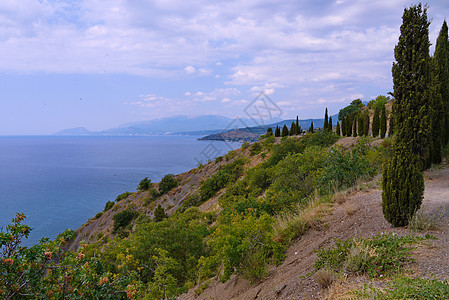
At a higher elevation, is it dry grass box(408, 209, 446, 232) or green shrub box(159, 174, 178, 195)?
dry grass box(408, 209, 446, 232)

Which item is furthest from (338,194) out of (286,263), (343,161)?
(286,263)

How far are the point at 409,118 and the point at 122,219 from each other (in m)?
39.7

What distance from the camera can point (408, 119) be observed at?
22.3 feet

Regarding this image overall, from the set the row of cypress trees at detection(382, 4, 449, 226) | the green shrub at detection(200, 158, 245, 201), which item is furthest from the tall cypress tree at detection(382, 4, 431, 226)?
the green shrub at detection(200, 158, 245, 201)

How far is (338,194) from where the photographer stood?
9.34 meters

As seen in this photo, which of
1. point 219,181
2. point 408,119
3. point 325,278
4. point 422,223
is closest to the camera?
point 325,278

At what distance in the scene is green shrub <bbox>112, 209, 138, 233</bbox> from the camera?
38.1m

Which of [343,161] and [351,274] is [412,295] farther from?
[343,161]

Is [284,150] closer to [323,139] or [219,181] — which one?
[323,139]

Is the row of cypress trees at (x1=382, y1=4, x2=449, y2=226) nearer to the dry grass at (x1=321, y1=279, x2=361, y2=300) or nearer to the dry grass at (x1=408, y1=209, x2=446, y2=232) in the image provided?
the dry grass at (x1=408, y1=209, x2=446, y2=232)

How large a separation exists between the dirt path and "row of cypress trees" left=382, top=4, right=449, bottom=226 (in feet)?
2.09

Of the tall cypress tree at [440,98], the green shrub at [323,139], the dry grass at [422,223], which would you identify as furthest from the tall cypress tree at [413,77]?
the green shrub at [323,139]

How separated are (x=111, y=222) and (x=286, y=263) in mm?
41384

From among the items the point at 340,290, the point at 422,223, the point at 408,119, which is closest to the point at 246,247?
the point at 340,290
